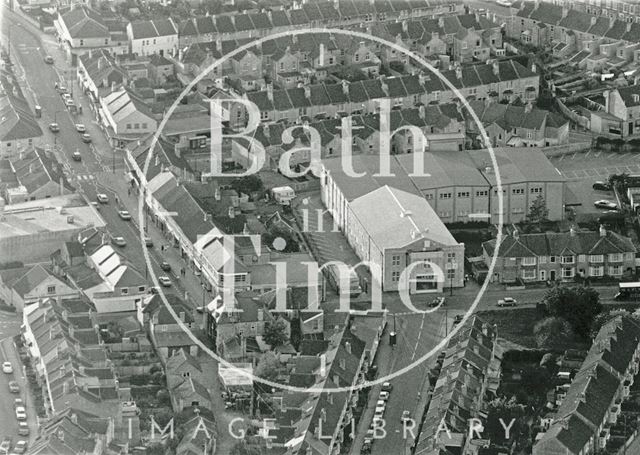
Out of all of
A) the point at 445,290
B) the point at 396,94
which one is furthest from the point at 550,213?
the point at 396,94

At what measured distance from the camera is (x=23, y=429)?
57.4 m

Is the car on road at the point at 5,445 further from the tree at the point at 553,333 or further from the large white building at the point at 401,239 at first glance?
the tree at the point at 553,333

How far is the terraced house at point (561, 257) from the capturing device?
70.1 metres

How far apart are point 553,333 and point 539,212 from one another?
1029cm

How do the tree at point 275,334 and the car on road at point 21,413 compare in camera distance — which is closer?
the car on road at point 21,413

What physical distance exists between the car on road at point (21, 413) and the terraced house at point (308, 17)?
39187 mm

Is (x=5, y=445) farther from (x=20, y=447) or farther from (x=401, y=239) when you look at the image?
(x=401, y=239)

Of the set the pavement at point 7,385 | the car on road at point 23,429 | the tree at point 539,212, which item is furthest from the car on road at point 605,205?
the car on road at point 23,429

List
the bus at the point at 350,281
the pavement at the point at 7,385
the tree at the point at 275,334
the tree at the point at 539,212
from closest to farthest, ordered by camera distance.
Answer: the pavement at the point at 7,385, the tree at the point at 275,334, the bus at the point at 350,281, the tree at the point at 539,212

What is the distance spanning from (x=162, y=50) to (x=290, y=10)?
24.8 feet

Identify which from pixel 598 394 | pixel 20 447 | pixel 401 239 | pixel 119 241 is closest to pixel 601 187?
pixel 401 239

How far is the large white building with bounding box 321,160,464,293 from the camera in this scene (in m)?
68.6

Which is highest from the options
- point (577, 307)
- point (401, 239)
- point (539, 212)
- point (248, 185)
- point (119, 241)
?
point (401, 239)

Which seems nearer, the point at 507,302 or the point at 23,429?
the point at 23,429
